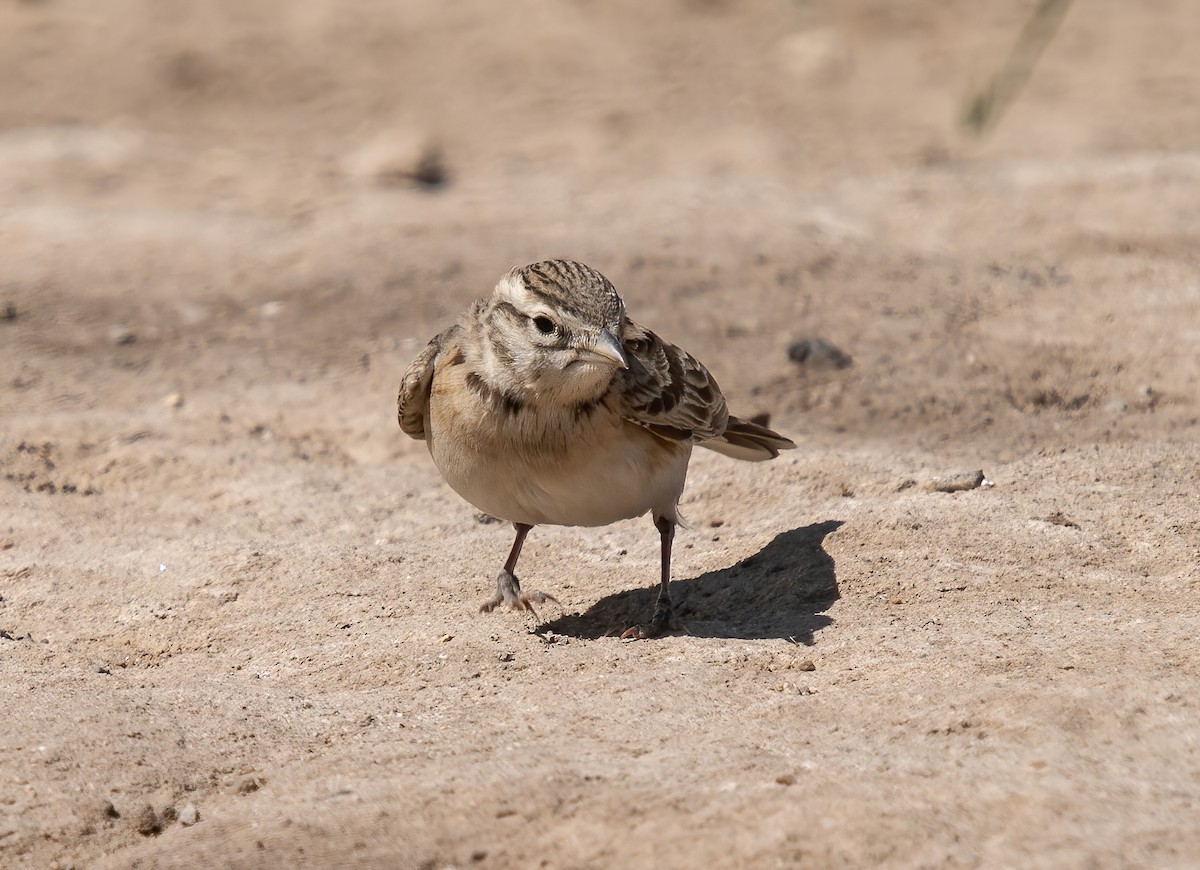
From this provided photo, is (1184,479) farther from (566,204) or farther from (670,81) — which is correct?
(670,81)

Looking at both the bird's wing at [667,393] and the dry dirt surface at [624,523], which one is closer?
the dry dirt surface at [624,523]

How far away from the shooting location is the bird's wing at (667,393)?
18.7 feet

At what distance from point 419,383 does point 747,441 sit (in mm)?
1691

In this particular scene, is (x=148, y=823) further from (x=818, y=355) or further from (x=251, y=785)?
(x=818, y=355)

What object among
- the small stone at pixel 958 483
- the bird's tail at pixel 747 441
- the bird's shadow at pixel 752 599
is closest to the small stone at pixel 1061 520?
the small stone at pixel 958 483

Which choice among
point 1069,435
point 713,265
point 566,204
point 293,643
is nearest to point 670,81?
point 566,204

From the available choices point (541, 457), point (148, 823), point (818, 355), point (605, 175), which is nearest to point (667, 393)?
point (541, 457)

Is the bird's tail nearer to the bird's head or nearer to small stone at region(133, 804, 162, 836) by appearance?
the bird's head

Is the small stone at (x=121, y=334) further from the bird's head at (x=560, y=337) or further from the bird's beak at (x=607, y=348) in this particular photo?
the bird's beak at (x=607, y=348)

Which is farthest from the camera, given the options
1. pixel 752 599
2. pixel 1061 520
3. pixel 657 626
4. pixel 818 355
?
pixel 818 355

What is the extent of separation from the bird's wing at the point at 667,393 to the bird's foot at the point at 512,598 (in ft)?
3.09

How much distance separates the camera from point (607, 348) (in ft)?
17.7

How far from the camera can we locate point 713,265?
10.1 metres

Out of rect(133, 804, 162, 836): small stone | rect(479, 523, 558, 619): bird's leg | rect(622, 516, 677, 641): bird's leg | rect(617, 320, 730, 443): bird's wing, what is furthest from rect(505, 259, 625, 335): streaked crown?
rect(133, 804, 162, 836): small stone
